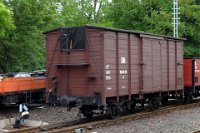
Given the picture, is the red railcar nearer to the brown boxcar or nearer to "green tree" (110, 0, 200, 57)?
the brown boxcar

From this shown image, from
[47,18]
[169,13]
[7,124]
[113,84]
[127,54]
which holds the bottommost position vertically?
[7,124]

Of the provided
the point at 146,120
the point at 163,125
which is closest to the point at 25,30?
the point at 146,120

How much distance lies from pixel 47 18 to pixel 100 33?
11507mm

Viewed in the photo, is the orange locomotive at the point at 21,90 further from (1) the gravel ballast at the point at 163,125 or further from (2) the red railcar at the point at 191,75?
(2) the red railcar at the point at 191,75

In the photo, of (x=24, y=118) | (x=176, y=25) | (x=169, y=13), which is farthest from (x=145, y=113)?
(x=169, y=13)

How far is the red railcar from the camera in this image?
2025cm

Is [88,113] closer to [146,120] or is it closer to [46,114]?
[146,120]

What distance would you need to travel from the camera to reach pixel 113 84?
13.7 meters

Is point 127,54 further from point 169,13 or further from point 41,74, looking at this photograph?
point 169,13

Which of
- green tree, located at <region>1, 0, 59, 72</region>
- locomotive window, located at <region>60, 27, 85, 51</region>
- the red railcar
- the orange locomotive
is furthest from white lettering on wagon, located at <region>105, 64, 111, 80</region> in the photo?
green tree, located at <region>1, 0, 59, 72</region>

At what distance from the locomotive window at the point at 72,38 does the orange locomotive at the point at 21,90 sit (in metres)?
3.78

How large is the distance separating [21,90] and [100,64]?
5502mm

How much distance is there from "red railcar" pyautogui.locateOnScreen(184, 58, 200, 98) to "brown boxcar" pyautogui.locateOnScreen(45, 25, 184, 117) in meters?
4.71

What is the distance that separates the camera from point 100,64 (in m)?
13.3
